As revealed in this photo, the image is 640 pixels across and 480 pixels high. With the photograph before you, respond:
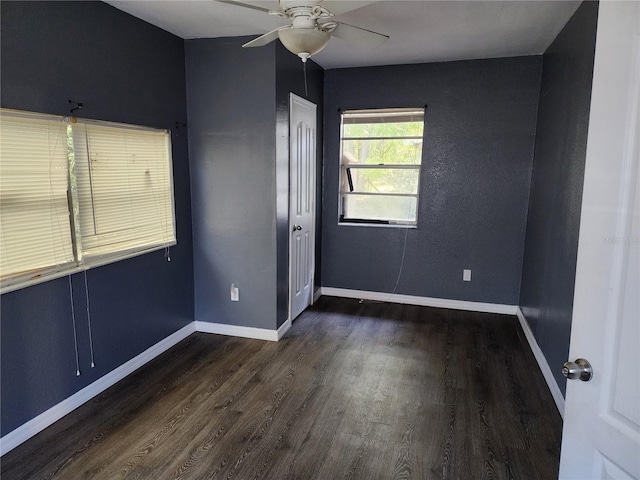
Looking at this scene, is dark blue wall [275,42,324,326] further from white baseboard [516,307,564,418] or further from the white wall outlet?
white baseboard [516,307,564,418]

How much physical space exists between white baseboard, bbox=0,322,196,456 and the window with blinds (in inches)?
30.7

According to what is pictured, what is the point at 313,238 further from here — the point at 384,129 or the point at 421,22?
the point at 421,22

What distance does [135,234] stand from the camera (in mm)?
2967

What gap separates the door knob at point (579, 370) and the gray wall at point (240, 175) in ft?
8.48

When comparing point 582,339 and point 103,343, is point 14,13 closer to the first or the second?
point 103,343

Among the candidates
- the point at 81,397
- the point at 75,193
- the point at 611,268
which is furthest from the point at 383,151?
the point at 611,268

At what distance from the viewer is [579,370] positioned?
109cm

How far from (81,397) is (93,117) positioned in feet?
5.75

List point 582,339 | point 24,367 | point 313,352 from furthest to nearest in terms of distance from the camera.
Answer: point 313,352
point 24,367
point 582,339

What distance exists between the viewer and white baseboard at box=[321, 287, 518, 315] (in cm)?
431

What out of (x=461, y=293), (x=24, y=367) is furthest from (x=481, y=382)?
(x=24, y=367)

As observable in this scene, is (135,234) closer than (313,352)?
Yes

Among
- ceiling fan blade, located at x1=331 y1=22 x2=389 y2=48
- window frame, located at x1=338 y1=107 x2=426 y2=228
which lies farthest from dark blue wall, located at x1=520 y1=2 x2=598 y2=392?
ceiling fan blade, located at x1=331 y1=22 x2=389 y2=48

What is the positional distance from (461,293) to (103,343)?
3.42m
